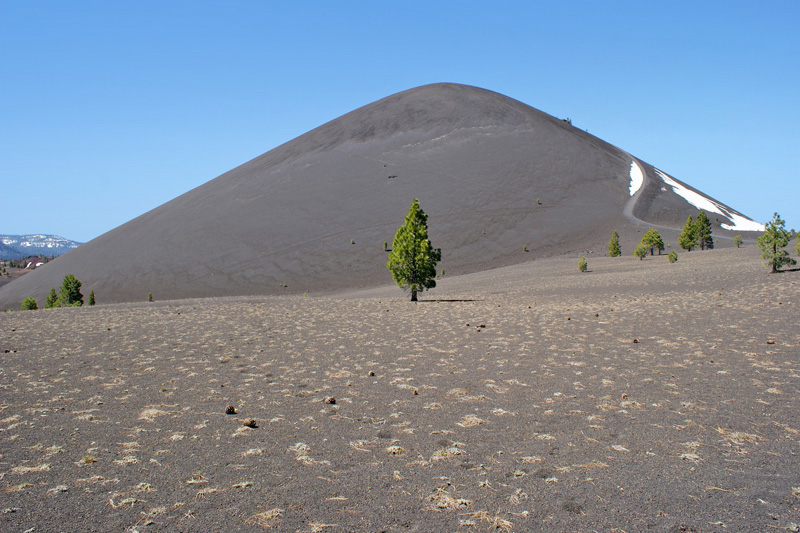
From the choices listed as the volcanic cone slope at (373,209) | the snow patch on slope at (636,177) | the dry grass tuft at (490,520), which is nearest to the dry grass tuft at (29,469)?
the dry grass tuft at (490,520)

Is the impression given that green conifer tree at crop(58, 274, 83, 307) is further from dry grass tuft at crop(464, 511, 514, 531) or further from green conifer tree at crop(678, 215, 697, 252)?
green conifer tree at crop(678, 215, 697, 252)

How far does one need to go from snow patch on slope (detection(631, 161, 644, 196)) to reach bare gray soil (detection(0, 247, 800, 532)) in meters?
95.0

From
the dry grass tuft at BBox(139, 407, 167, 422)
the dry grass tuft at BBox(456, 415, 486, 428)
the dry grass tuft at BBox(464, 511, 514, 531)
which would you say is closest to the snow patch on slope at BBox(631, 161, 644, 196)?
the dry grass tuft at BBox(456, 415, 486, 428)

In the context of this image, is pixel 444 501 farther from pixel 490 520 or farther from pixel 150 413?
pixel 150 413

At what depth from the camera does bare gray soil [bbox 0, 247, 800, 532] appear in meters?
5.19

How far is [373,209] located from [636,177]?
57366 mm

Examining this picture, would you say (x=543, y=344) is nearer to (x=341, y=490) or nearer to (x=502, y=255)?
(x=341, y=490)

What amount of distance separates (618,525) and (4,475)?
644cm

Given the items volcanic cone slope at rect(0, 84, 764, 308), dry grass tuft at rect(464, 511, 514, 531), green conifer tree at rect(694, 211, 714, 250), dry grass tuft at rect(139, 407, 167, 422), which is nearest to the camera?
dry grass tuft at rect(464, 511, 514, 531)

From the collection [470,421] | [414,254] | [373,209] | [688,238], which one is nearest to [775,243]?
[414,254]

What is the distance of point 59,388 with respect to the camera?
9961 millimetres

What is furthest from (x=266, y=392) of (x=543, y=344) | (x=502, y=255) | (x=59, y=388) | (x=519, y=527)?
(x=502, y=255)

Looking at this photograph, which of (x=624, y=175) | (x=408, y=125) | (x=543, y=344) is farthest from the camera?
(x=408, y=125)

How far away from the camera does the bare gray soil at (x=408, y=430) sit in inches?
Result: 204
